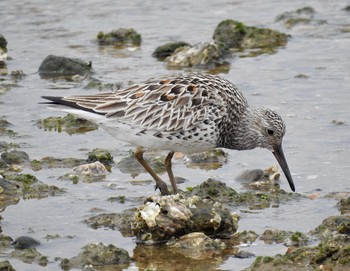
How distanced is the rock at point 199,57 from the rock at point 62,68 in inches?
57.9

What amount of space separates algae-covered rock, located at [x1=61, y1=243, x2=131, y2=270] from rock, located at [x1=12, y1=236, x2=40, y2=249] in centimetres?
57

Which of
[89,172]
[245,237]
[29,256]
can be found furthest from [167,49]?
[29,256]

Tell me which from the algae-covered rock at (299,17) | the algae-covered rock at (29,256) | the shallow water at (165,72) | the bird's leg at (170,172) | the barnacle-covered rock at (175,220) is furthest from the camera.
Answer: the algae-covered rock at (299,17)

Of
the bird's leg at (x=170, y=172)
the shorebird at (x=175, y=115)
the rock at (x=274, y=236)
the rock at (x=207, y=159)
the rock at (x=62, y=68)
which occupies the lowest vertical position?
the rock at (x=207, y=159)

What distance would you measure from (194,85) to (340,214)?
215 cm

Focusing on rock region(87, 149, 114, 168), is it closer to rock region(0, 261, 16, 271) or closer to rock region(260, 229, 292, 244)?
rock region(260, 229, 292, 244)

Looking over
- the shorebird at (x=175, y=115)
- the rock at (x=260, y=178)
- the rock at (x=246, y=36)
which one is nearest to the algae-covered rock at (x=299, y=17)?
the rock at (x=246, y=36)

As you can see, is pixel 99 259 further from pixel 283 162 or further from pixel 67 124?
pixel 67 124

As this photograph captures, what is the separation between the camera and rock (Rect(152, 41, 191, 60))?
53.1 feet

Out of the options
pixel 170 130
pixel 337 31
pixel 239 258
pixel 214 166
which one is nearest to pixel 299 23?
pixel 337 31

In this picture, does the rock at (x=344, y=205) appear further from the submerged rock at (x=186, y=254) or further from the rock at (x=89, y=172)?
the rock at (x=89, y=172)

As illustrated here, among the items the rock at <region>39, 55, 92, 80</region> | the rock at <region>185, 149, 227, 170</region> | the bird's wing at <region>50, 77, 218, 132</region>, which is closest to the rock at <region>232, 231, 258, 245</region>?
the bird's wing at <region>50, 77, 218, 132</region>

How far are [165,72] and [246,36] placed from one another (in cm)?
245

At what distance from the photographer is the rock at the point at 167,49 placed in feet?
53.1
